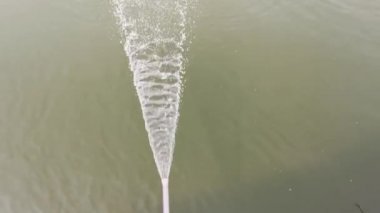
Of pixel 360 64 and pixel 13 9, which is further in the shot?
pixel 13 9

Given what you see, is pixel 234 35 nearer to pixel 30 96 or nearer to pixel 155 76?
pixel 155 76

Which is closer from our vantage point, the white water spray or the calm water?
the calm water

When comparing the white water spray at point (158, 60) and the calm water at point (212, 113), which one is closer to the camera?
the calm water at point (212, 113)

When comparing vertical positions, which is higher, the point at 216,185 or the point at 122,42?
the point at 122,42

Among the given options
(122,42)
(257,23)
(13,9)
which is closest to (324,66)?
(257,23)

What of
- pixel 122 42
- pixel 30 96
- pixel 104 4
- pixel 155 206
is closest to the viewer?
pixel 155 206
